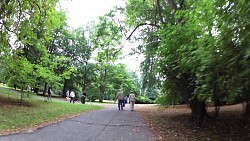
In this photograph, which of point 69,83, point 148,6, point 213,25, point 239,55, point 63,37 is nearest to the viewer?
point 239,55

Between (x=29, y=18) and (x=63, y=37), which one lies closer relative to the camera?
(x=29, y=18)

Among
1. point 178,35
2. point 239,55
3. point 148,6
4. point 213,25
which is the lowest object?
→ point 239,55

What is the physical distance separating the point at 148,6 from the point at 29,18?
9.07 m

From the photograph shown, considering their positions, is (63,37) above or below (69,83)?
above

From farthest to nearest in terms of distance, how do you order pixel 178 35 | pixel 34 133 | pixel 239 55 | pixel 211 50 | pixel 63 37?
pixel 63 37
pixel 178 35
pixel 34 133
pixel 211 50
pixel 239 55

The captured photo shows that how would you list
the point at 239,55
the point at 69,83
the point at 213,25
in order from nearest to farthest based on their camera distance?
1. the point at 239,55
2. the point at 213,25
3. the point at 69,83

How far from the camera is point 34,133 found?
29.8 ft

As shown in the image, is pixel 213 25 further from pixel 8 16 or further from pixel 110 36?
pixel 110 36

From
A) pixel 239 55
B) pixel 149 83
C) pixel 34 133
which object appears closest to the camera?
pixel 239 55

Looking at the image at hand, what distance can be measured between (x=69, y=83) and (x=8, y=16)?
121 ft

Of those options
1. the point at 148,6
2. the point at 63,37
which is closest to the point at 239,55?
the point at 148,6

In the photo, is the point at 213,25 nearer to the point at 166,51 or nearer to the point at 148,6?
the point at 166,51

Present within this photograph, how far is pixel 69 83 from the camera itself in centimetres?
5125

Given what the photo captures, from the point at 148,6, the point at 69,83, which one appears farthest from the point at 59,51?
the point at 148,6
